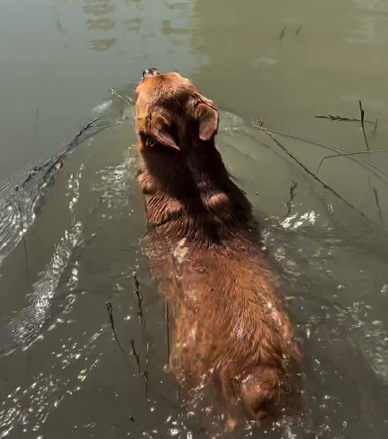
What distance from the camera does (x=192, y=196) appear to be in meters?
3.45

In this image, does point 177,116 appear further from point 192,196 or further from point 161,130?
point 192,196

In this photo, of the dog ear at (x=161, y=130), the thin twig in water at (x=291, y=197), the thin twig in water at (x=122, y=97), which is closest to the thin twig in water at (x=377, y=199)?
the thin twig in water at (x=291, y=197)

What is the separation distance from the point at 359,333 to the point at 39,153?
3.44m

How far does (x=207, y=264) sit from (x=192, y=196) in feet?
1.93

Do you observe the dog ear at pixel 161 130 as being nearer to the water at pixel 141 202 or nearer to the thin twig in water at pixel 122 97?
the water at pixel 141 202

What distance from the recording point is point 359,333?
3.08 metres

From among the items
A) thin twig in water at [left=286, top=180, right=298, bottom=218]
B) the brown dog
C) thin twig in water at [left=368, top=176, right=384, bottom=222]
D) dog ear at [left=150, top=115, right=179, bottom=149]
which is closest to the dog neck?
the brown dog

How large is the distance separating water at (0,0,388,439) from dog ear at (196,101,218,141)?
92 cm

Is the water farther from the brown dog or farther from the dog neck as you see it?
the dog neck

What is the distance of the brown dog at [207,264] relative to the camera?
2.51 m

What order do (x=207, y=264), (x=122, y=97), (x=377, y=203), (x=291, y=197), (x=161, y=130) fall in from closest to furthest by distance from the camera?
1. (x=207, y=264)
2. (x=161, y=130)
3. (x=377, y=203)
4. (x=291, y=197)
5. (x=122, y=97)

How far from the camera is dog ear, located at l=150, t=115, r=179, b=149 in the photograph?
134 inches

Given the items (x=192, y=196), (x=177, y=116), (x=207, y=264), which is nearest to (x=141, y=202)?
(x=192, y=196)

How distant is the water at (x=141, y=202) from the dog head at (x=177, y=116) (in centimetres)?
83
